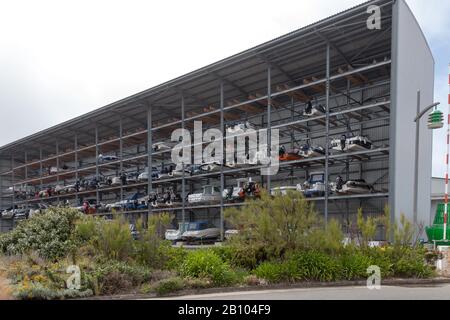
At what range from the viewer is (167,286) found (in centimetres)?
936

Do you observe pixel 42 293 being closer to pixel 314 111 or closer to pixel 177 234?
pixel 314 111

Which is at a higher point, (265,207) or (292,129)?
(292,129)

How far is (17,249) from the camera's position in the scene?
44.4 ft

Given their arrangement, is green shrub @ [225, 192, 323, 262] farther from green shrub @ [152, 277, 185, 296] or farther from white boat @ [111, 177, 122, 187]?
white boat @ [111, 177, 122, 187]

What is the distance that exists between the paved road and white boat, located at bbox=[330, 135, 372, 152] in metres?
11.9

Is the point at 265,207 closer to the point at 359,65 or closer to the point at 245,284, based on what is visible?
the point at 245,284

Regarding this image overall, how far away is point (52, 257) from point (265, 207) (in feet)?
23.0

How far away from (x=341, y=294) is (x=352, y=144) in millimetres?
13367

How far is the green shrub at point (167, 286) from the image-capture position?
30.6ft

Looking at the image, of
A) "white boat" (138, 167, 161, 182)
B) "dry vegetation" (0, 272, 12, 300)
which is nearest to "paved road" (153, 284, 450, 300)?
"dry vegetation" (0, 272, 12, 300)

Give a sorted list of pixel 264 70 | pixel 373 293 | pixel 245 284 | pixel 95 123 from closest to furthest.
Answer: pixel 373 293 < pixel 245 284 < pixel 264 70 < pixel 95 123
